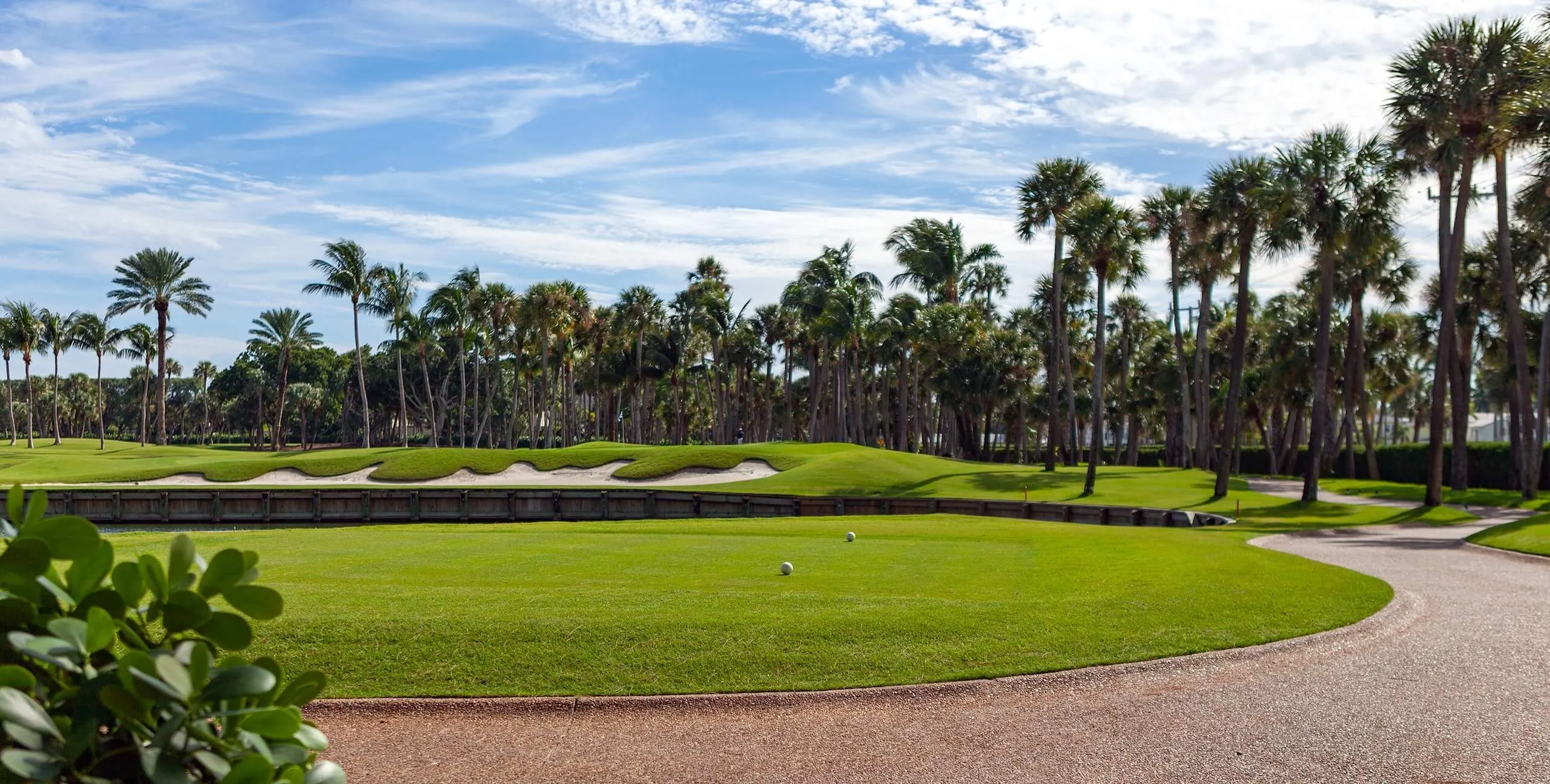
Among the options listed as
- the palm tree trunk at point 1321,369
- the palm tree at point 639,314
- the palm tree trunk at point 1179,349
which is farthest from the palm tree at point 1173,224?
the palm tree at point 639,314

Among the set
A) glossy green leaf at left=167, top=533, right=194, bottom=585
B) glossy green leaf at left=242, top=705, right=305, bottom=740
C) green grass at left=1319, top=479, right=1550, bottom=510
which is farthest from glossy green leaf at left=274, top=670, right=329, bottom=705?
green grass at left=1319, top=479, right=1550, bottom=510

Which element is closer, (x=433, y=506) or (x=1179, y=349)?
(x=433, y=506)

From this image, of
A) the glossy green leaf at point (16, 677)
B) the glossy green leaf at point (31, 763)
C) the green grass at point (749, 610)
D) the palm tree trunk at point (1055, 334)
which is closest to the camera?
the glossy green leaf at point (31, 763)

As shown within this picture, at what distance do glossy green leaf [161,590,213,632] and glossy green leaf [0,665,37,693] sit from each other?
10.5 inches

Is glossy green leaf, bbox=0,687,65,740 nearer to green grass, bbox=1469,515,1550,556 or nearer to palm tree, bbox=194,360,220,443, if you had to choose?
green grass, bbox=1469,515,1550,556

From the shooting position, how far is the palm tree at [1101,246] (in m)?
43.9

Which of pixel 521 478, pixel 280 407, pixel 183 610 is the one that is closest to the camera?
pixel 183 610

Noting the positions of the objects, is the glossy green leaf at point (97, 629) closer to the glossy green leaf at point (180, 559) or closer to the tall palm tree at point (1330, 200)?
the glossy green leaf at point (180, 559)

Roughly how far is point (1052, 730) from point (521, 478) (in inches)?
1735

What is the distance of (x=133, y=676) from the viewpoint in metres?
2.09

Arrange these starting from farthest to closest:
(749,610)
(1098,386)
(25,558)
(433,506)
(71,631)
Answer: (1098,386) < (433,506) < (749,610) < (25,558) < (71,631)

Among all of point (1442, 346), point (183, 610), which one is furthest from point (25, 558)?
point (1442, 346)

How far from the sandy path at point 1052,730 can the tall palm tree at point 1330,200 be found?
29.1m

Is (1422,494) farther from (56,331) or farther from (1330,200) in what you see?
(56,331)
